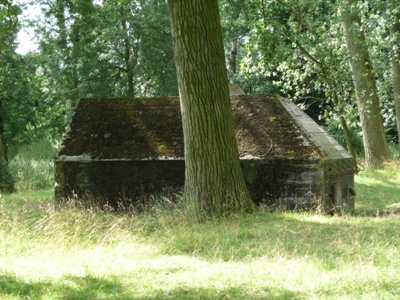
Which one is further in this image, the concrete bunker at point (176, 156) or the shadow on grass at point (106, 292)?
the concrete bunker at point (176, 156)

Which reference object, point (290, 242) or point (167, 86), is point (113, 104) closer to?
point (290, 242)

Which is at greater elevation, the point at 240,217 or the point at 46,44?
the point at 46,44

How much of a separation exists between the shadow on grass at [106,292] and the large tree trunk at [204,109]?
4.12m

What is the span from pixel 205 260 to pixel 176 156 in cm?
508

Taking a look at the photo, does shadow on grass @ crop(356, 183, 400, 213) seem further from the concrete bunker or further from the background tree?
the background tree

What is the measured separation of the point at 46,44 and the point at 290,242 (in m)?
20.3

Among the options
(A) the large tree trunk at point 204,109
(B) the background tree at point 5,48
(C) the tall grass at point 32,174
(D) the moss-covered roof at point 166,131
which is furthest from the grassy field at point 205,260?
(C) the tall grass at point 32,174

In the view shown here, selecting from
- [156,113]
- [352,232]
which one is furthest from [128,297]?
[156,113]

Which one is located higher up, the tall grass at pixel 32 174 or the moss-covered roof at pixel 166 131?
the moss-covered roof at pixel 166 131

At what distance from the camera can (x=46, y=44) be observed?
24.6 metres

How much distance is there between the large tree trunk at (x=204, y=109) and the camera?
29.8ft

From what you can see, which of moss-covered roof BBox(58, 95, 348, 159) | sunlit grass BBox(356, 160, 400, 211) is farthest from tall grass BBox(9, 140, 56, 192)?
sunlit grass BBox(356, 160, 400, 211)

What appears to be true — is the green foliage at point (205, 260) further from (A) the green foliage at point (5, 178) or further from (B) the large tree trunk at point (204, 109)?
(A) the green foliage at point (5, 178)

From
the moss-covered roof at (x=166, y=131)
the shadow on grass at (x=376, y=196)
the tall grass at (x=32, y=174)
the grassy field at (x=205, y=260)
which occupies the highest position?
the moss-covered roof at (x=166, y=131)
